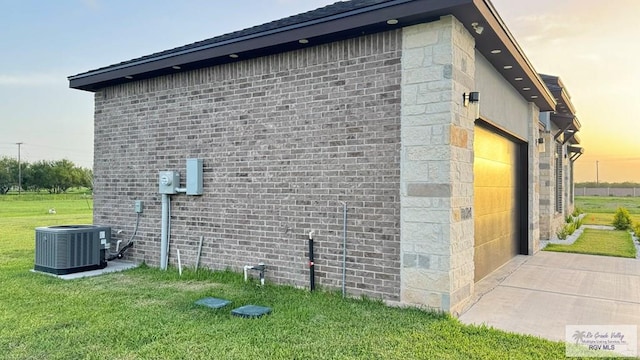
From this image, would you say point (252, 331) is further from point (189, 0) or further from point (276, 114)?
point (189, 0)

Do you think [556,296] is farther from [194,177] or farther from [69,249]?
[69,249]

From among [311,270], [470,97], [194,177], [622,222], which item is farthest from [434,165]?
[622,222]

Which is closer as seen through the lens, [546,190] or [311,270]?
[311,270]

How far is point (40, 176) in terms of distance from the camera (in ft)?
215

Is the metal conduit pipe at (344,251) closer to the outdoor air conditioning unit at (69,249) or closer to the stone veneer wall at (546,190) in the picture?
the outdoor air conditioning unit at (69,249)

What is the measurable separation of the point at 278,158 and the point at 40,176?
2938 inches

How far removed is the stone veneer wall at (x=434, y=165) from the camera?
14.5 ft

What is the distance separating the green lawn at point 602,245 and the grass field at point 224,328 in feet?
21.6

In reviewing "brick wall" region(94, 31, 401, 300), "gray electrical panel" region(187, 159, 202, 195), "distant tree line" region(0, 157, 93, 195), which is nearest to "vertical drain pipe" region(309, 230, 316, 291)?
"brick wall" region(94, 31, 401, 300)

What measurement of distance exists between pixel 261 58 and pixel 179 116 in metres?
1.87

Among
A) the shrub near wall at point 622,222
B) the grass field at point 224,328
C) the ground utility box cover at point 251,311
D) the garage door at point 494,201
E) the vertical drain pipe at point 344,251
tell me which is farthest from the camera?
the shrub near wall at point 622,222

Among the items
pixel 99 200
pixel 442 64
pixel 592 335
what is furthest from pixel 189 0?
pixel 592 335

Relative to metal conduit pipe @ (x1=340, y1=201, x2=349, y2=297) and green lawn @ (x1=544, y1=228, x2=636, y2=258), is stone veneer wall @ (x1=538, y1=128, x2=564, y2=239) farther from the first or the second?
metal conduit pipe @ (x1=340, y1=201, x2=349, y2=297)

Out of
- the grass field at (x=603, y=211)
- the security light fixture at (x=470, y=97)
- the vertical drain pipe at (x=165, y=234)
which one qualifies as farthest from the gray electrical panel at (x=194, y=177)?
the grass field at (x=603, y=211)
